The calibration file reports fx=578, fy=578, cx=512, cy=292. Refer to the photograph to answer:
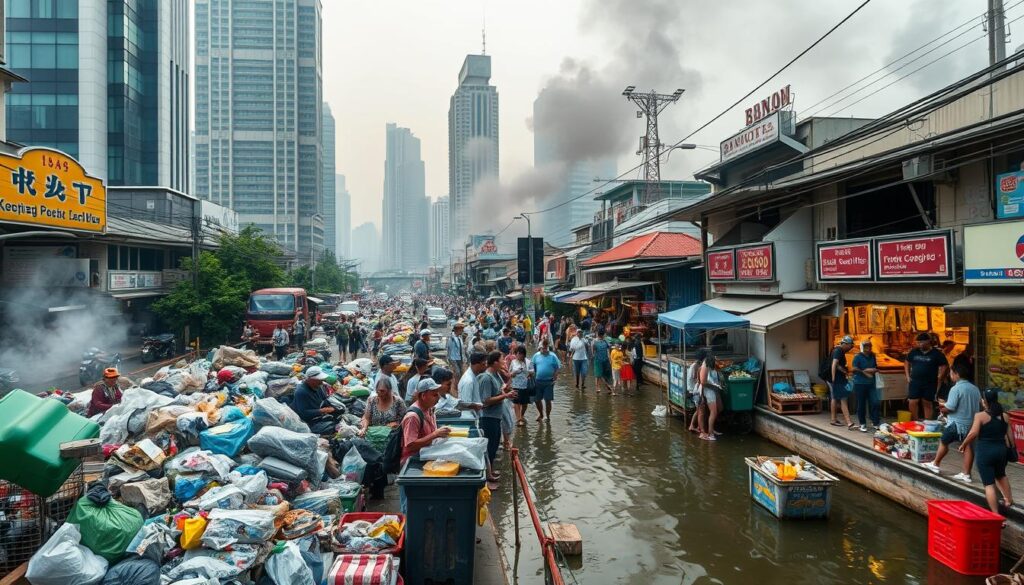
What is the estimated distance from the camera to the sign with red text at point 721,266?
14.8 metres

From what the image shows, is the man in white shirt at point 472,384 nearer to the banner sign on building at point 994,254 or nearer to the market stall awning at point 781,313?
the market stall awning at point 781,313

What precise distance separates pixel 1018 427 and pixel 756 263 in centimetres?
632

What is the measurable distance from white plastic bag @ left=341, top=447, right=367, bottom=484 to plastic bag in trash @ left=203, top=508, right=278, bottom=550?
2164 mm

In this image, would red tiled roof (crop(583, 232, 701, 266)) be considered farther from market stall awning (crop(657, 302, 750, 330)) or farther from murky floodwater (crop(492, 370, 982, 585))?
murky floodwater (crop(492, 370, 982, 585))

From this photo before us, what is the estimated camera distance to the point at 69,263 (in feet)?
72.8

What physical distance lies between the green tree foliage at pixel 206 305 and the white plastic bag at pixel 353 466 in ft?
69.8

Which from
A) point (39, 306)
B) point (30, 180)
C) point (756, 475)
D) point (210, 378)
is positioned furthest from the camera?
point (39, 306)

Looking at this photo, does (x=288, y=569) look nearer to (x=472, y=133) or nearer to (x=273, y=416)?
(x=273, y=416)

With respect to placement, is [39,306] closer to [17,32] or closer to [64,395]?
[64,395]

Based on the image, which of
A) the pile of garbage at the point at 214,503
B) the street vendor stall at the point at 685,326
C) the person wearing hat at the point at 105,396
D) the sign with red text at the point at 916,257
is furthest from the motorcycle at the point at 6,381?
the sign with red text at the point at 916,257

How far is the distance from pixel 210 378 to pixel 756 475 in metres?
10.6

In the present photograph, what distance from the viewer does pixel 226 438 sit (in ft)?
21.9

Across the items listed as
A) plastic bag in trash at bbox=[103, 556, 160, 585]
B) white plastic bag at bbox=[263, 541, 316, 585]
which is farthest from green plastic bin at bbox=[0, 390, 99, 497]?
white plastic bag at bbox=[263, 541, 316, 585]

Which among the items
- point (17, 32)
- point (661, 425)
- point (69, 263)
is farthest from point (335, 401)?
point (17, 32)
